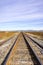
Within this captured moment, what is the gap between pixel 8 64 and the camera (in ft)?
18.1

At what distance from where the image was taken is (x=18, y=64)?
18.7 ft

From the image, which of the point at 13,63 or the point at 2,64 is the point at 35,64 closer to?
the point at 13,63

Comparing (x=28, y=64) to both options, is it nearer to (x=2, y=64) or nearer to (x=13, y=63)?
(x=13, y=63)

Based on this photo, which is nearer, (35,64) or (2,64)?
(2,64)

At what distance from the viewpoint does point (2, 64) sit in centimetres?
517

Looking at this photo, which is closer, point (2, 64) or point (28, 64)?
point (2, 64)

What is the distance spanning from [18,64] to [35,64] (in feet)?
2.08

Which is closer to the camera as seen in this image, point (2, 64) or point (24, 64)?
point (2, 64)

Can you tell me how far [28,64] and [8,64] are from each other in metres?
0.76

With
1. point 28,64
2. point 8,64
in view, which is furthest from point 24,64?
point 8,64

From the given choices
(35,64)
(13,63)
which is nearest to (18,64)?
(13,63)

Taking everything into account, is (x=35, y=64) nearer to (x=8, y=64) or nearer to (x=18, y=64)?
(x=18, y=64)

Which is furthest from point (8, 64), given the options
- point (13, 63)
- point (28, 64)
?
point (28, 64)

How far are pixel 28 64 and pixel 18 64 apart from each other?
375 millimetres
